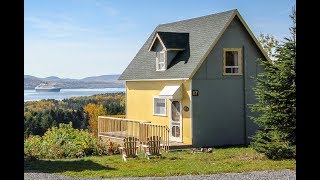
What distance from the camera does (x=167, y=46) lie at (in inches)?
942

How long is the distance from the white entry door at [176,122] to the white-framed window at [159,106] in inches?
27.4

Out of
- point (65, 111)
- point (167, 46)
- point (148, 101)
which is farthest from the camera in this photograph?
point (65, 111)

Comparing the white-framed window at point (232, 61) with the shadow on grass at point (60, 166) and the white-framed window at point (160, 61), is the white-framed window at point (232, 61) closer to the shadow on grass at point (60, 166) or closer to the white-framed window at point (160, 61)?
the white-framed window at point (160, 61)

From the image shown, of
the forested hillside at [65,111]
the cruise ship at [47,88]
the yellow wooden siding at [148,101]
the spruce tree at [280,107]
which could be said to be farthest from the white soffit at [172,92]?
the cruise ship at [47,88]

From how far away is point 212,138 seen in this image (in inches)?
879

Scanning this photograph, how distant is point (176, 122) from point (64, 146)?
20.4 ft

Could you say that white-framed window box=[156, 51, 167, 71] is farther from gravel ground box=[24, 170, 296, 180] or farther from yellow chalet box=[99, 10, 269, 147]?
gravel ground box=[24, 170, 296, 180]

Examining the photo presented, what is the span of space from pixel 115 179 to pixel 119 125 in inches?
485

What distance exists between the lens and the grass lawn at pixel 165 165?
13633 mm

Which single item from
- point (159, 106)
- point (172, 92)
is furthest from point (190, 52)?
point (159, 106)

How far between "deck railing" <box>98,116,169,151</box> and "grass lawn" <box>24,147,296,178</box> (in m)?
2.85

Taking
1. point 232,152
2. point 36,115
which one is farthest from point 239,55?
point 36,115

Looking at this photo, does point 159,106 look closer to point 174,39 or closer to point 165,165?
point 174,39
